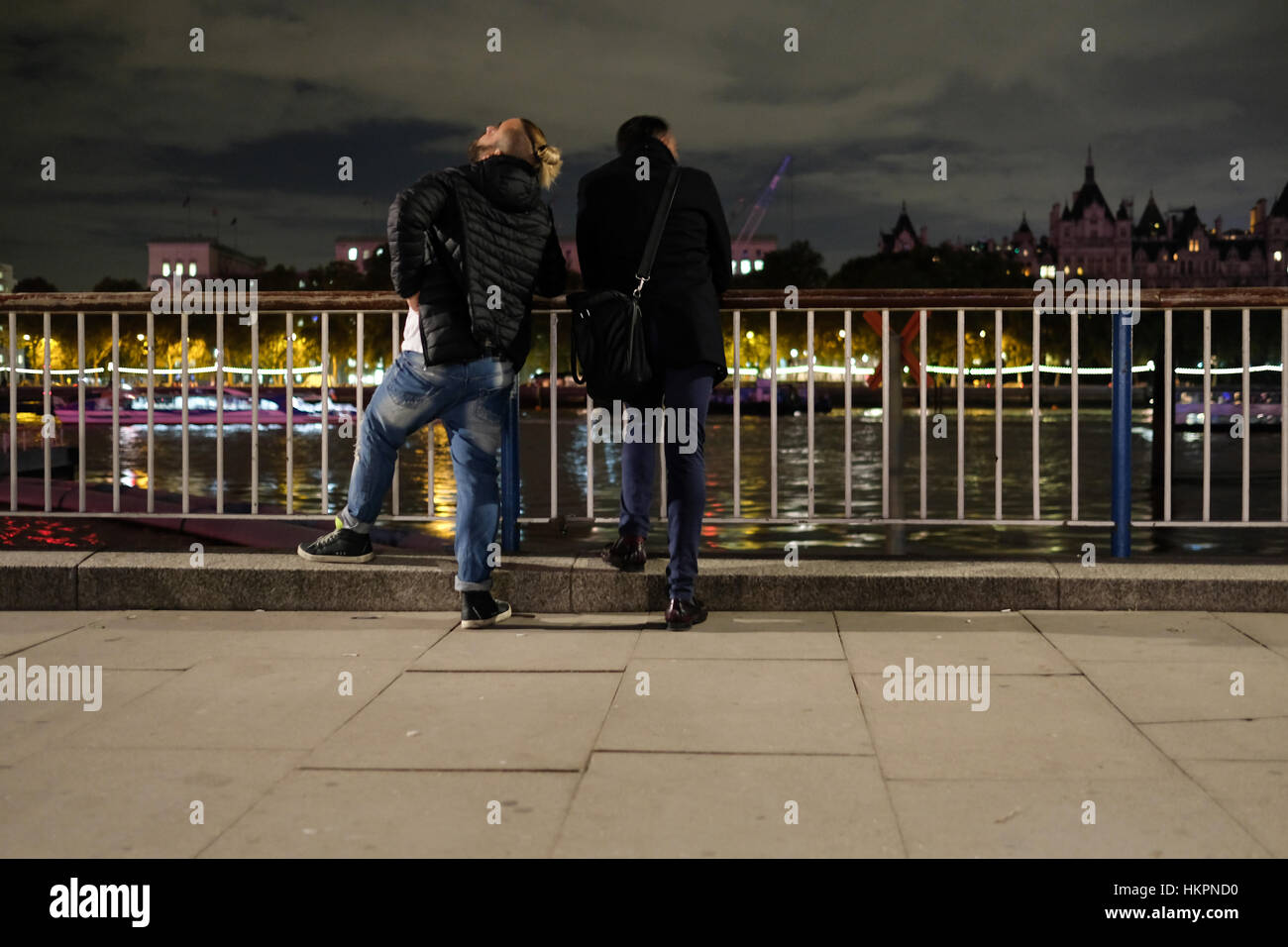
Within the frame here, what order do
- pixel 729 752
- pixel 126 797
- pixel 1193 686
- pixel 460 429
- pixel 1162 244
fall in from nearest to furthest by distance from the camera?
pixel 126 797 < pixel 729 752 < pixel 1193 686 < pixel 460 429 < pixel 1162 244

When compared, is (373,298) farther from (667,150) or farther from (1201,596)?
(1201,596)

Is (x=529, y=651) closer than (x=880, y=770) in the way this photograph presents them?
No

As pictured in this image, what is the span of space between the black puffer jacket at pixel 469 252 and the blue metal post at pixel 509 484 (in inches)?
29.3

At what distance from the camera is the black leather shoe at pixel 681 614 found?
573 cm

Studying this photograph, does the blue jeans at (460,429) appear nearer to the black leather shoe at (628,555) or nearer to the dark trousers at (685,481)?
the black leather shoe at (628,555)

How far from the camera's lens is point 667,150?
565 cm

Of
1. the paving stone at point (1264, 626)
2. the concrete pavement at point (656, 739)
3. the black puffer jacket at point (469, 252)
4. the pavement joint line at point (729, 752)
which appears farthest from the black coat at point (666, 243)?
the paving stone at point (1264, 626)

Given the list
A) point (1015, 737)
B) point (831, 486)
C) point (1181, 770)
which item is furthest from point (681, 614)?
point (831, 486)

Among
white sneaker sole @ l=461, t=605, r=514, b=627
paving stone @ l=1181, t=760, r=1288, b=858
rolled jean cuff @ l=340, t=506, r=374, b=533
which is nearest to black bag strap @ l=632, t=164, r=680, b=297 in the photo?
white sneaker sole @ l=461, t=605, r=514, b=627

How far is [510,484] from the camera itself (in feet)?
21.3

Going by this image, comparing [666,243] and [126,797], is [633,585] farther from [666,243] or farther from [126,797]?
[126,797]

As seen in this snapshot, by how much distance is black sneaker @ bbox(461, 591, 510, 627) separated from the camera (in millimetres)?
5828

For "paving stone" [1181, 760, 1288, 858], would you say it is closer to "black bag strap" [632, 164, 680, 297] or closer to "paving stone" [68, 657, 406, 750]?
"paving stone" [68, 657, 406, 750]

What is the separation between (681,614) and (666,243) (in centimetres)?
152
